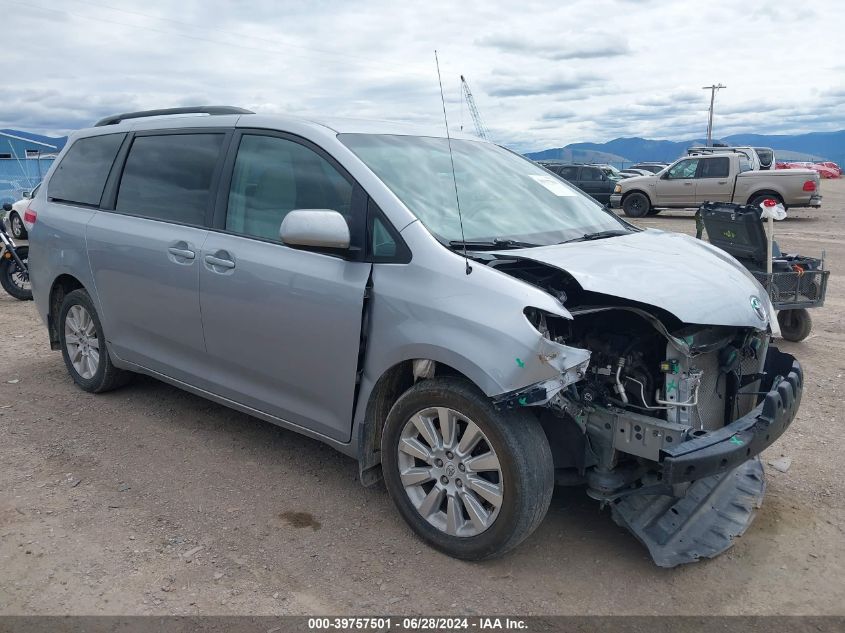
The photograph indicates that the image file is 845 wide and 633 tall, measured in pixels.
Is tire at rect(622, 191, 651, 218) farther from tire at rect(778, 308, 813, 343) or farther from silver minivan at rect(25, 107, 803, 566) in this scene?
silver minivan at rect(25, 107, 803, 566)

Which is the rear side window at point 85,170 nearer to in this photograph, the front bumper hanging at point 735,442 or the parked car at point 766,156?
the front bumper hanging at point 735,442

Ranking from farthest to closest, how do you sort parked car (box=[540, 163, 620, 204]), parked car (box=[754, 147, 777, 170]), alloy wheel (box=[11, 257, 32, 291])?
1. parked car (box=[754, 147, 777, 170])
2. parked car (box=[540, 163, 620, 204])
3. alloy wheel (box=[11, 257, 32, 291])

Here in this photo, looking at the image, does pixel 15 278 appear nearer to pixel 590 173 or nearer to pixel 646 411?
pixel 646 411

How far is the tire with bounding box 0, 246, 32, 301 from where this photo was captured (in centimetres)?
943

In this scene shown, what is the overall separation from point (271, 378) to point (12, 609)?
1525mm

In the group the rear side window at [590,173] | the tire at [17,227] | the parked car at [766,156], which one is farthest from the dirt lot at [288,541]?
the parked car at [766,156]

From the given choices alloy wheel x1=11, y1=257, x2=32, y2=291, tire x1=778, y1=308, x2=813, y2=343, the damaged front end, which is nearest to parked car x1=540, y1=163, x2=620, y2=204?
tire x1=778, y1=308, x2=813, y2=343

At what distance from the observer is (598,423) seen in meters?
3.19

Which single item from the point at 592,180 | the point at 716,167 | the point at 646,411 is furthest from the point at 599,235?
the point at 592,180

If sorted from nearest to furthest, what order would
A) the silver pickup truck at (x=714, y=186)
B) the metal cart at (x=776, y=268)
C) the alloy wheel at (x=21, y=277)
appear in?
the metal cart at (x=776, y=268)
the alloy wheel at (x=21, y=277)
the silver pickup truck at (x=714, y=186)

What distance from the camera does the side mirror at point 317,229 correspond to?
11.0 ft

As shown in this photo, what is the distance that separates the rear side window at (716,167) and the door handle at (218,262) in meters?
18.7

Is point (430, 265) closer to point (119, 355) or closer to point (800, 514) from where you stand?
point (800, 514)

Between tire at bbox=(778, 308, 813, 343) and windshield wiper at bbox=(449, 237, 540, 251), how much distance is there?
471 cm
